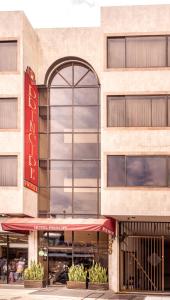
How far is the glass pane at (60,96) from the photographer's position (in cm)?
3581

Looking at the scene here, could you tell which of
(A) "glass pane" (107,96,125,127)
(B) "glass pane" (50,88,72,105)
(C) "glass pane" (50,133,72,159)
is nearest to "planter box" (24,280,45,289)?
(C) "glass pane" (50,133,72,159)

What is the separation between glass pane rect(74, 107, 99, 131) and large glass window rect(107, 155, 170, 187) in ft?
12.3

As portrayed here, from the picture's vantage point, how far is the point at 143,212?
31672 mm

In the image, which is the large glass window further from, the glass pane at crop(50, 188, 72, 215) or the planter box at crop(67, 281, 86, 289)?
the planter box at crop(67, 281, 86, 289)

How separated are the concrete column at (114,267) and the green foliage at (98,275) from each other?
1.04 ft

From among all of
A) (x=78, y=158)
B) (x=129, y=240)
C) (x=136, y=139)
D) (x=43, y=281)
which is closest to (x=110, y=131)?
(x=136, y=139)

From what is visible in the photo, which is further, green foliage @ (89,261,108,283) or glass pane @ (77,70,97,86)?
glass pane @ (77,70,97,86)

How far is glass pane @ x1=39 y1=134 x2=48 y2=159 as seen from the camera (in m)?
35.8

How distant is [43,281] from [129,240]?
479cm

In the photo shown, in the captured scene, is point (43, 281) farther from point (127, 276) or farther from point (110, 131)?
point (110, 131)

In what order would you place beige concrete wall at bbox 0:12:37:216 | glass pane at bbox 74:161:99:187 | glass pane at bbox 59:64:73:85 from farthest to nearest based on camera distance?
1. glass pane at bbox 59:64:73:85
2. glass pane at bbox 74:161:99:187
3. beige concrete wall at bbox 0:12:37:216

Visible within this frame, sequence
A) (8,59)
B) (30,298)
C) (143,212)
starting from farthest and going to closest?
(8,59), (143,212), (30,298)

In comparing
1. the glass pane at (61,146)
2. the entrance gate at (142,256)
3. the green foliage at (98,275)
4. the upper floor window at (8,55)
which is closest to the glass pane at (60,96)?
the glass pane at (61,146)

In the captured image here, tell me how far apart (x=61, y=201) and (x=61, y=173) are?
1470 millimetres
